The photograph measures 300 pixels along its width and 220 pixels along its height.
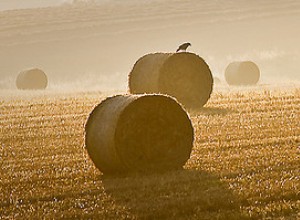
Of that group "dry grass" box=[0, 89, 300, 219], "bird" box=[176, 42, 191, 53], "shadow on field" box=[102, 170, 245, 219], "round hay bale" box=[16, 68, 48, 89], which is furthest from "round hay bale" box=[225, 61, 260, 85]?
"shadow on field" box=[102, 170, 245, 219]

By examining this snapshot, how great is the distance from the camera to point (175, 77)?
71.2ft

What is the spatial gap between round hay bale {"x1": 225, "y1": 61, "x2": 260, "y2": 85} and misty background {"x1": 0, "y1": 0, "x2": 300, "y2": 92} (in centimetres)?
1914

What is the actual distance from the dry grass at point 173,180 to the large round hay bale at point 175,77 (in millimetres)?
4472

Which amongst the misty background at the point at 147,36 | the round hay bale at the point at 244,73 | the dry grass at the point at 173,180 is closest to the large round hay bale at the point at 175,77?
the dry grass at the point at 173,180

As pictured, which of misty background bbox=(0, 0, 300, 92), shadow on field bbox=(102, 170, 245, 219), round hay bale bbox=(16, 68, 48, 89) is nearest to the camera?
shadow on field bbox=(102, 170, 245, 219)

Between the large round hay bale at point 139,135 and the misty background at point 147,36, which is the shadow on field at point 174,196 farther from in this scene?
the misty background at point 147,36

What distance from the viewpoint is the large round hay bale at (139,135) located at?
1117 cm

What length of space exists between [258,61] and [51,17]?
23.0 meters

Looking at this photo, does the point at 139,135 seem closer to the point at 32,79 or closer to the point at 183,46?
the point at 183,46

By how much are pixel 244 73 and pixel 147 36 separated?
29614 mm

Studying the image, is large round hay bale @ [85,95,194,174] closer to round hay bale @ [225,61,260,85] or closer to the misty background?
round hay bale @ [225,61,260,85]

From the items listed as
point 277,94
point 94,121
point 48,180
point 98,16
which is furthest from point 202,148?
point 98,16

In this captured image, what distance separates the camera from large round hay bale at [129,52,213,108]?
69.7ft

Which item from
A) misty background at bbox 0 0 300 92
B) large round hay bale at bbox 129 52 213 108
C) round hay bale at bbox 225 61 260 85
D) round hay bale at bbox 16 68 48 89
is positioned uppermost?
misty background at bbox 0 0 300 92
